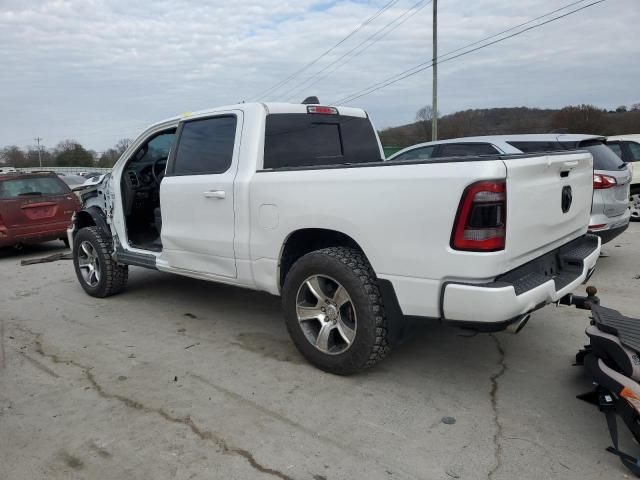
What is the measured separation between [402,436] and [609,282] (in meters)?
4.24

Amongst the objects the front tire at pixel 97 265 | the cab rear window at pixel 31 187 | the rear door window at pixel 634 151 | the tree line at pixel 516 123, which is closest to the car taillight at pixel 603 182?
the rear door window at pixel 634 151

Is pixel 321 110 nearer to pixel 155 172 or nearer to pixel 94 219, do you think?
pixel 155 172

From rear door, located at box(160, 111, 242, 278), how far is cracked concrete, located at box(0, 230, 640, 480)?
0.73 metres

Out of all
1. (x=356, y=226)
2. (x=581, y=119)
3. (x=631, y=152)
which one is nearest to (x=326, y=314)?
(x=356, y=226)

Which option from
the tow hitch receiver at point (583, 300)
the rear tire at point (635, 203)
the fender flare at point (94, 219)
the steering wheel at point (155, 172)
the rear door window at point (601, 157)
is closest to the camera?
the tow hitch receiver at point (583, 300)

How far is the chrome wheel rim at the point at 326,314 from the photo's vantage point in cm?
346

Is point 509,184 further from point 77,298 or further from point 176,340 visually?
point 77,298

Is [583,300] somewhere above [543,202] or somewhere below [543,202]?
below

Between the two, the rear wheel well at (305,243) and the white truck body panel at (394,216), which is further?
the rear wheel well at (305,243)

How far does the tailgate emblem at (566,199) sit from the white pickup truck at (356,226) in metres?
0.02

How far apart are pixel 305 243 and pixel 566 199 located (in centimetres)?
185

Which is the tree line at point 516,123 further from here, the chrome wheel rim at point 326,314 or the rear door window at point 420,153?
the chrome wheel rim at point 326,314

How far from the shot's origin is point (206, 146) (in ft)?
14.8

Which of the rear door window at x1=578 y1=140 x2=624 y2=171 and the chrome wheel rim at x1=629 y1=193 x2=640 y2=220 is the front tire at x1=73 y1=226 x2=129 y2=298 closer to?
the rear door window at x1=578 y1=140 x2=624 y2=171
